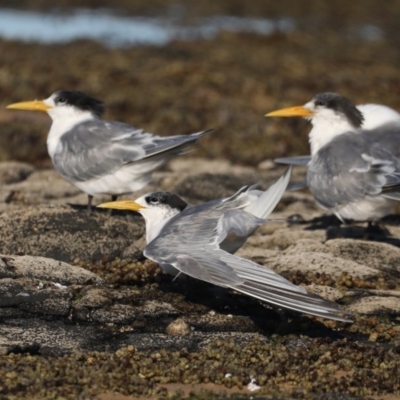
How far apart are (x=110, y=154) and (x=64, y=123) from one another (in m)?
0.68

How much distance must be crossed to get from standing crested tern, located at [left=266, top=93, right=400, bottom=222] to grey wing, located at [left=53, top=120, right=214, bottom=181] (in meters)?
0.88

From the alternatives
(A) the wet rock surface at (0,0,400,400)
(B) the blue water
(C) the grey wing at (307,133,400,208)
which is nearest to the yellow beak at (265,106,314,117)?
(C) the grey wing at (307,133,400,208)

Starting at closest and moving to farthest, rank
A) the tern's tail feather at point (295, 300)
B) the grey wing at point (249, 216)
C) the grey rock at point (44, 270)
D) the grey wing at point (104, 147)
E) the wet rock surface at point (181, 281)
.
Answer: the wet rock surface at point (181, 281), the tern's tail feather at point (295, 300), the grey wing at point (249, 216), the grey rock at point (44, 270), the grey wing at point (104, 147)

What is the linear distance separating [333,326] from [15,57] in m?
8.89

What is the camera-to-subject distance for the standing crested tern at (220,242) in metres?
5.03

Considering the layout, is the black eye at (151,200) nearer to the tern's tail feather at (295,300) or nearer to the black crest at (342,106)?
the tern's tail feather at (295,300)

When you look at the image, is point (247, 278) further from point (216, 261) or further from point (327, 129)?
point (327, 129)

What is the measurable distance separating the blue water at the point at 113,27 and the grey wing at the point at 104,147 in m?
7.56

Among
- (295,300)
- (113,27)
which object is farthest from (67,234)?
(113,27)

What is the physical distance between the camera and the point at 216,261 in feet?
17.5

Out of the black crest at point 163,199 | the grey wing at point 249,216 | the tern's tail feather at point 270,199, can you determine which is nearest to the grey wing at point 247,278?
the grey wing at point 249,216

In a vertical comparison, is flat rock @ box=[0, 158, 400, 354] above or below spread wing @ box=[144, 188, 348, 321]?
below

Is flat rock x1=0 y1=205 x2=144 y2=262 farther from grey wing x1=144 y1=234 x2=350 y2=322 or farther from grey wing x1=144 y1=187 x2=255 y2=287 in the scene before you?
grey wing x1=144 y1=234 x2=350 y2=322

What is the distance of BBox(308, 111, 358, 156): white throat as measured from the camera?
7.52m
